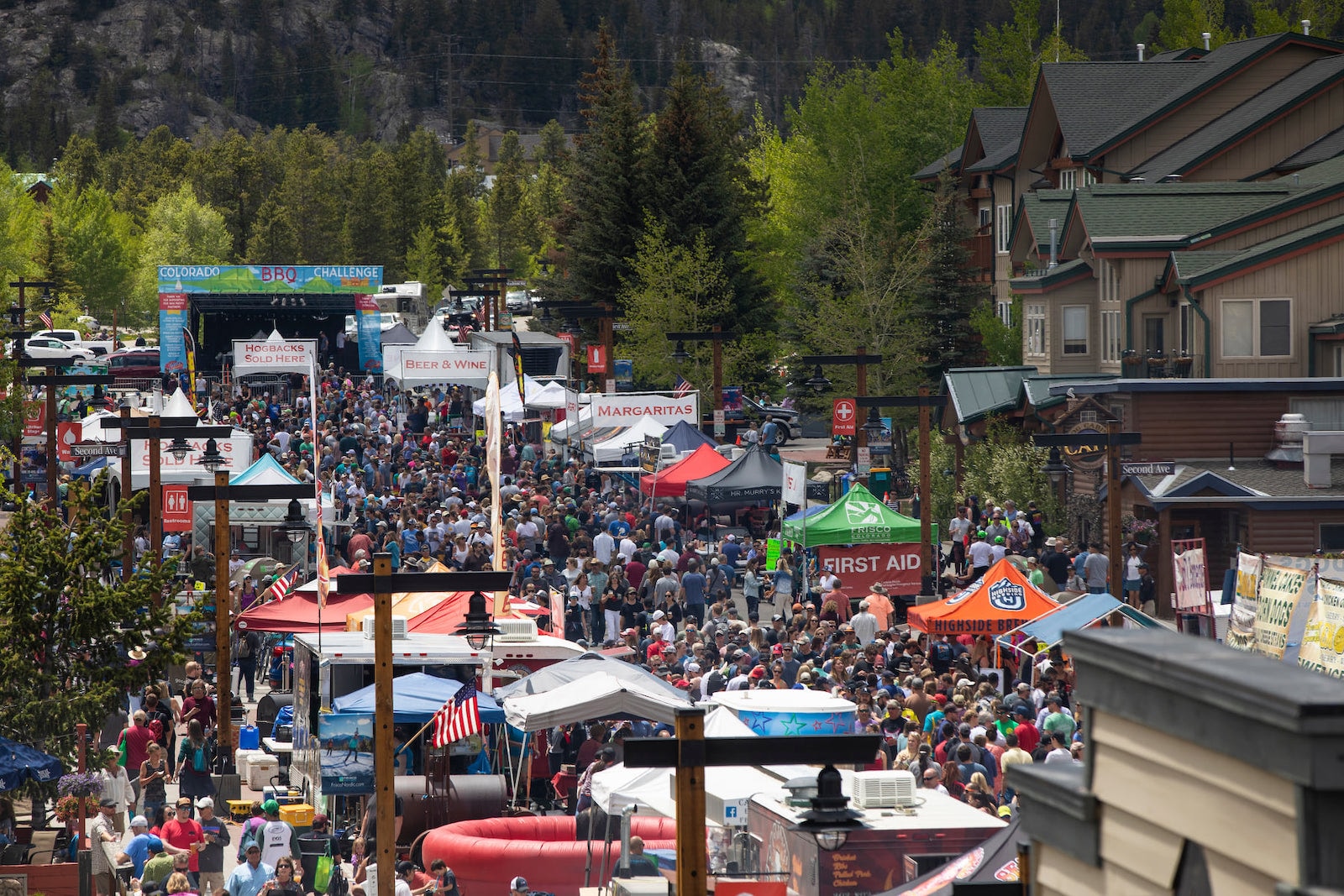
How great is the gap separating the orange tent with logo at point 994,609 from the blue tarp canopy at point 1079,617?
1.38ft

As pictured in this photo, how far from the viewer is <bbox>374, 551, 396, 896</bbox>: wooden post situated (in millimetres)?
11820

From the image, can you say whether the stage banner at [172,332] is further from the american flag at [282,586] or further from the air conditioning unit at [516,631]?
the air conditioning unit at [516,631]

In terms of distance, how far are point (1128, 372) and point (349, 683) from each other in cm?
2256

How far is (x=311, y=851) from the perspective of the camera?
1602 cm

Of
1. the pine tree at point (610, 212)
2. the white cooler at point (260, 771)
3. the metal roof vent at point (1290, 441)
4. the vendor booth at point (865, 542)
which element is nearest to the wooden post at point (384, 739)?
the white cooler at point (260, 771)

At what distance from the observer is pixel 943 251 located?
49.1 metres

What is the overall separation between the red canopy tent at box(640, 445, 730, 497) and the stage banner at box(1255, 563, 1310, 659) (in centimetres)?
1558

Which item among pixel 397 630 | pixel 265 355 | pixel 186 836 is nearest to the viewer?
pixel 186 836

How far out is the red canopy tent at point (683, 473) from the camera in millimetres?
33469

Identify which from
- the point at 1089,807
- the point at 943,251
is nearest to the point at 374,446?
the point at 943,251

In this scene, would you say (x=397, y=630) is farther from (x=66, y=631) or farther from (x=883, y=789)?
(x=883, y=789)

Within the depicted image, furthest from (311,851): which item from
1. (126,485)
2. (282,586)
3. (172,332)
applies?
(172,332)

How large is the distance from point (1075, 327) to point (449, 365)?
53.9 feet

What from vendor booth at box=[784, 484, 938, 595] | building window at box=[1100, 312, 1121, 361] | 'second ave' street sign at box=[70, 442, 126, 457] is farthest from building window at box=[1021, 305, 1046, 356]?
'second ave' street sign at box=[70, 442, 126, 457]
